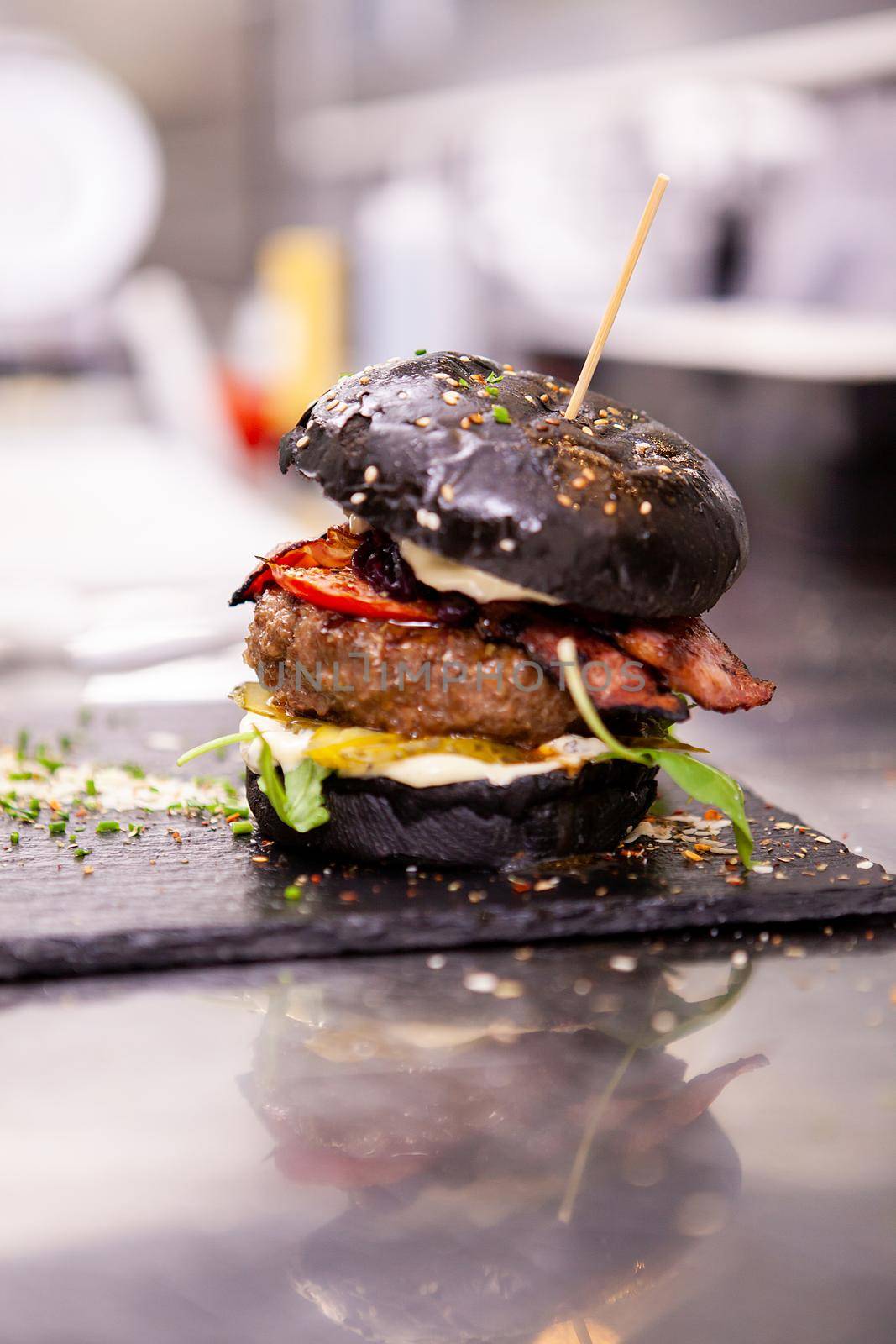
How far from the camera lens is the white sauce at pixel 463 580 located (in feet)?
5.49

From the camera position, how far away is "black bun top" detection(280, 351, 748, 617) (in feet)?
5.19

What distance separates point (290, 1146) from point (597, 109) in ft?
19.9

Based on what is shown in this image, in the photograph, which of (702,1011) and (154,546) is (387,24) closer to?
(154,546)

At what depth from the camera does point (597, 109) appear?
20.9 feet

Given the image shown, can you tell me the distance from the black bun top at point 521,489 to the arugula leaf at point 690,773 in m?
0.13

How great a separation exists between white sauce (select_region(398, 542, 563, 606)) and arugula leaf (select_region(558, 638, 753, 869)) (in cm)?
8

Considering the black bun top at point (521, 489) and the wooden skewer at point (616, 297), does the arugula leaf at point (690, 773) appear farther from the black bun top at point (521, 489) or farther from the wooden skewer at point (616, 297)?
the wooden skewer at point (616, 297)

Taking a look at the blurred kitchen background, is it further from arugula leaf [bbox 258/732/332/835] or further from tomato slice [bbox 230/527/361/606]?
arugula leaf [bbox 258/732/332/835]

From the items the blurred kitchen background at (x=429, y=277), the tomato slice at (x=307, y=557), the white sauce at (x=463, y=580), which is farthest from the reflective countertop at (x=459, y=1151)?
the blurred kitchen background at (x=429, y=277)

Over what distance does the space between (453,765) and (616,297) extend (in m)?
0.61

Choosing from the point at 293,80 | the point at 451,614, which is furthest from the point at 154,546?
the point at 293,80

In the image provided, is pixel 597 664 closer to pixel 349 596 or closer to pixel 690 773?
pixel 690 773

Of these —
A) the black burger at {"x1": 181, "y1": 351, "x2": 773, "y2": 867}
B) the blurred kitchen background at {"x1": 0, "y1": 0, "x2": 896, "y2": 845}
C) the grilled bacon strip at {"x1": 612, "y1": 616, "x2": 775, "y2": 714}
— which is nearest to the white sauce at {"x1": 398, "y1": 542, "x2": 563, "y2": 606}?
the black burger at {"x1": 181, "y1": 351, "x2": 773, "y2": 867}

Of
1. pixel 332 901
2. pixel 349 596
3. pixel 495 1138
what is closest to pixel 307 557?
pixel 349 596
